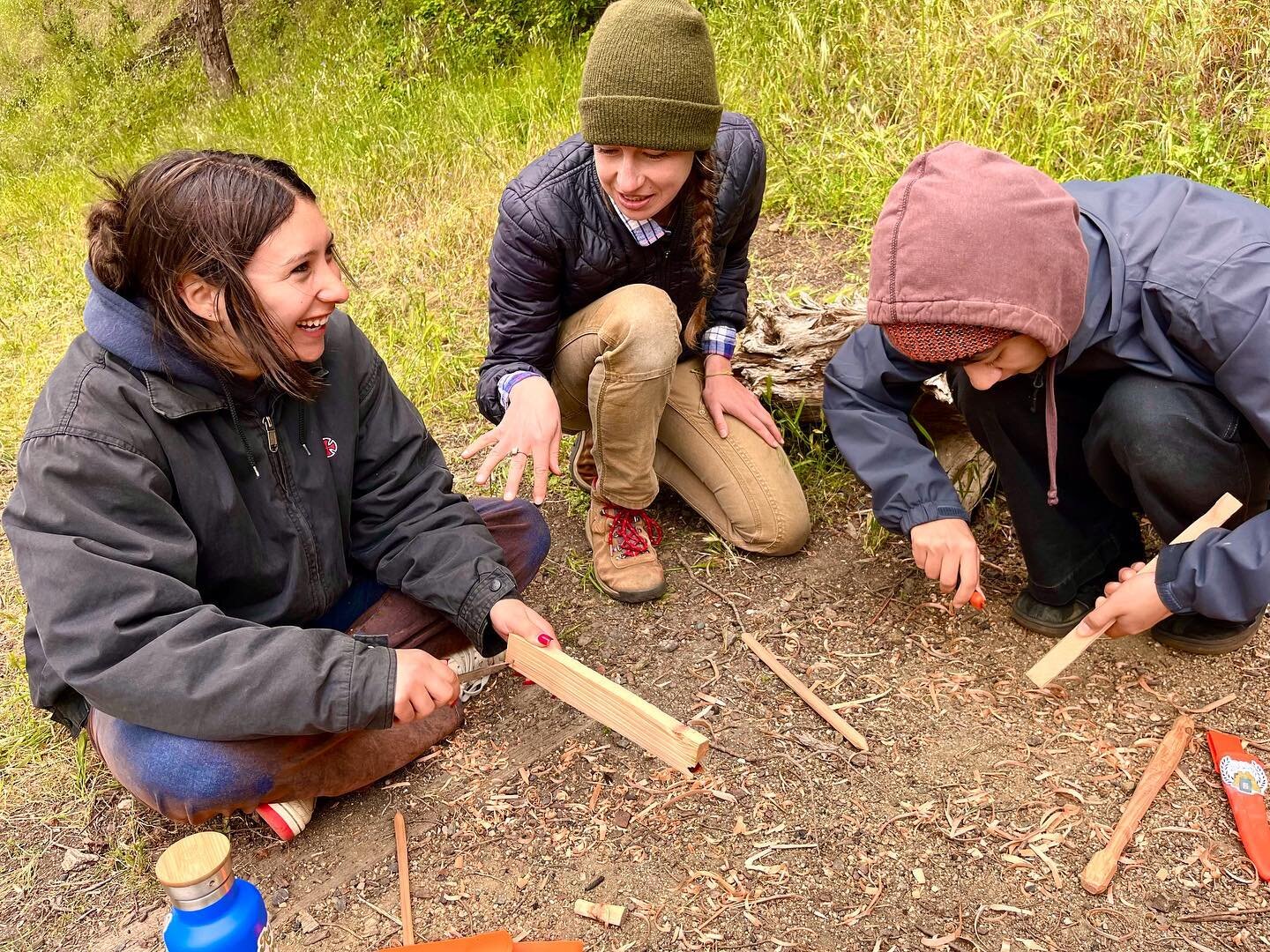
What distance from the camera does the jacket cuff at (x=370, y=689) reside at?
177cm

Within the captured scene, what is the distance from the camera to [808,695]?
217 cm

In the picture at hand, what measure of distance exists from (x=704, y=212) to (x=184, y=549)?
145 cm

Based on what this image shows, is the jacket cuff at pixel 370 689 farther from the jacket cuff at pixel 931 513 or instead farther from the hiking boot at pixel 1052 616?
the hiking boot at pixel 1052 616

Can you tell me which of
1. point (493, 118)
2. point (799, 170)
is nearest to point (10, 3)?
point (493, 118)

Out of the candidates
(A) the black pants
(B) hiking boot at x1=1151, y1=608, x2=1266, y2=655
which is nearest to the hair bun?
(A) the black pants

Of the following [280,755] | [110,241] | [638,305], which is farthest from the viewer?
[638,305]

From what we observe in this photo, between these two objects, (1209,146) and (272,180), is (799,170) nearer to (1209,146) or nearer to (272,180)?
(1209,146)

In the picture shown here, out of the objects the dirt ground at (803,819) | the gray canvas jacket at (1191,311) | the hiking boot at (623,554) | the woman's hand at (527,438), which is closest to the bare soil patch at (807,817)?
the dirt ground at (803,819)

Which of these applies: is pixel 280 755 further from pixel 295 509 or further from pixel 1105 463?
pixel 1105 463

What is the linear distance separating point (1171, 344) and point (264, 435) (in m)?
1.83

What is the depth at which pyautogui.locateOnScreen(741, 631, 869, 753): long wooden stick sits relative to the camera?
2.06 m

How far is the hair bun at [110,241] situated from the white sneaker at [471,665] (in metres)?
1.12

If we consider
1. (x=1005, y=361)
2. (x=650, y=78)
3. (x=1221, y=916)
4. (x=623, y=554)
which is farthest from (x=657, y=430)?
(x=1221, y=916)

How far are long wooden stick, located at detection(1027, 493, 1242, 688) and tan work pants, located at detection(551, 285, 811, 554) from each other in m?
0.81
